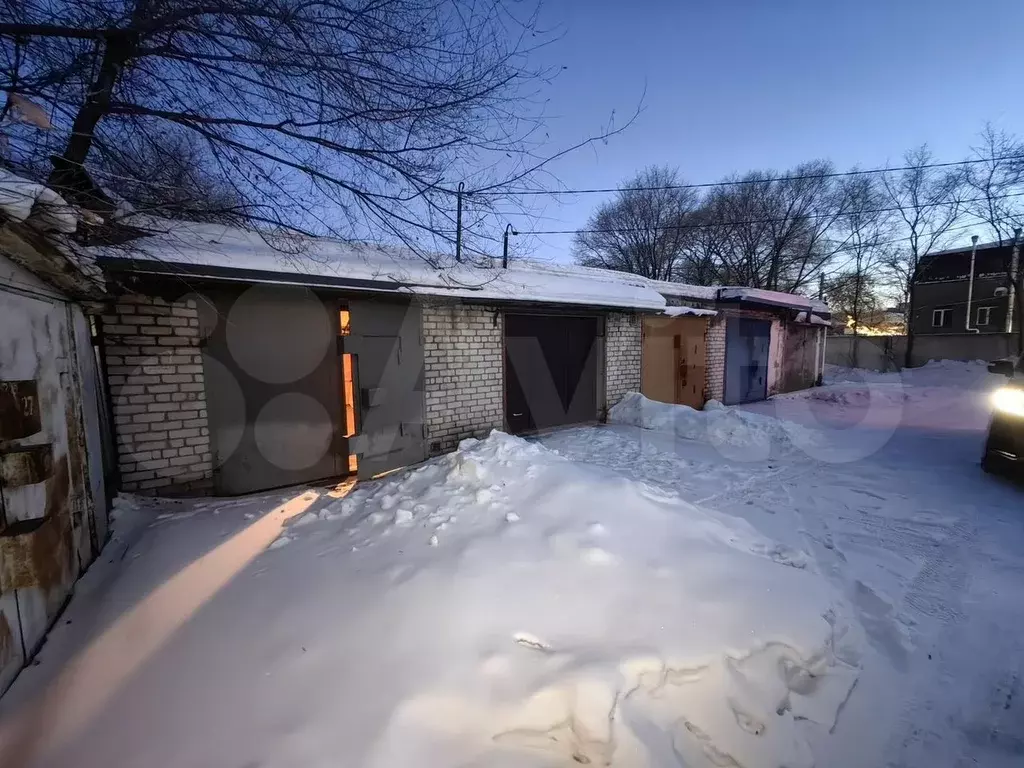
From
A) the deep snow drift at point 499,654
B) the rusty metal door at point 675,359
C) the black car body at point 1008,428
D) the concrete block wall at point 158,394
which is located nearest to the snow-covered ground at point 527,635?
the deep snow drift at point 499,654

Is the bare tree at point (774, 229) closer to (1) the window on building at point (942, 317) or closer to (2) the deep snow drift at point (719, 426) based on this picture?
(1) the window on building at point (942, 317)

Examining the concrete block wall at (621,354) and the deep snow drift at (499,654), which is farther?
the concrete block wall at (621,354)

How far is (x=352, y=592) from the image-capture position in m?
2.54

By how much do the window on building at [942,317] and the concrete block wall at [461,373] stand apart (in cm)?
3212

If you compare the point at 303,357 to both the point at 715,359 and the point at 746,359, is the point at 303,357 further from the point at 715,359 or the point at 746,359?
the point at 746,359

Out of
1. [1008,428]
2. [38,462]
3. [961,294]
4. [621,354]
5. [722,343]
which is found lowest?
[1008,428]

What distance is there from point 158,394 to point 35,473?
2.24 metres

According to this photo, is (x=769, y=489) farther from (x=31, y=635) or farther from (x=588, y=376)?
(x=31, y=635)

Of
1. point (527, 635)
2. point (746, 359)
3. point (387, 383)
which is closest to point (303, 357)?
point (387, 383)

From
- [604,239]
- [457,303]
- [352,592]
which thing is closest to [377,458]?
[457,303]

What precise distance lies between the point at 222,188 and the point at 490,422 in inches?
170

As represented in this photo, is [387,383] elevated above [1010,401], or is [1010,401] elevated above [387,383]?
[387,383]

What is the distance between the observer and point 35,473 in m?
1.97

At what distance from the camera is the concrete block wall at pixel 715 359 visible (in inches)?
400
